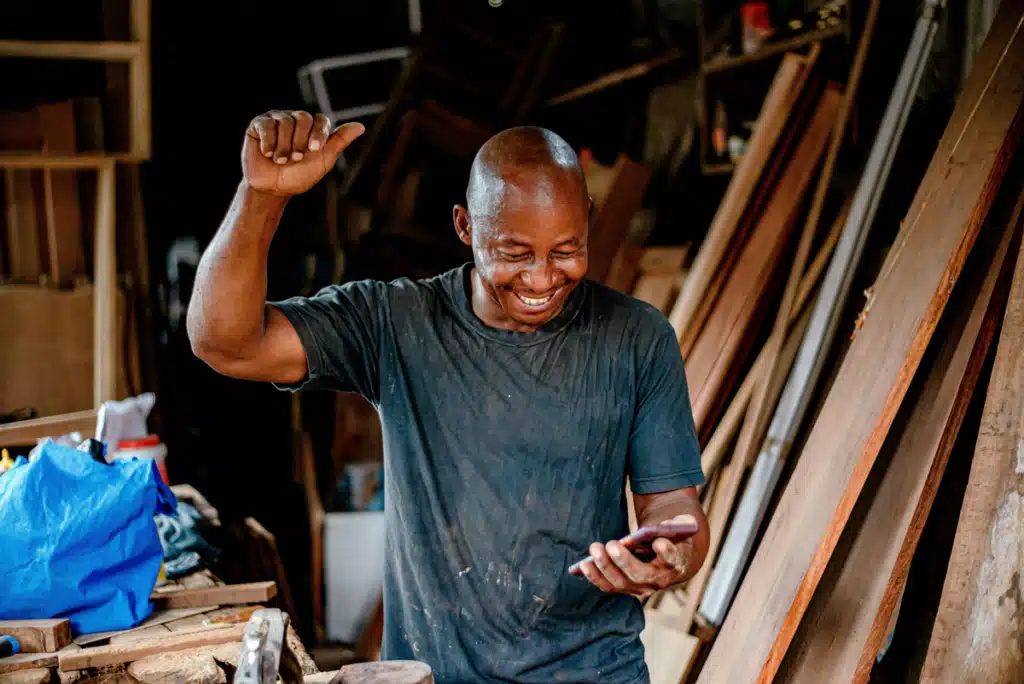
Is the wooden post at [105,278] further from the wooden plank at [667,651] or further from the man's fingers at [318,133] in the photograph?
the man's fingers at [318,133]

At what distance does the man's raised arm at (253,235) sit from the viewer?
1.63 metres

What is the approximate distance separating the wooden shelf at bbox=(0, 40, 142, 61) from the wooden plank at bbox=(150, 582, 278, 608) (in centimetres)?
235

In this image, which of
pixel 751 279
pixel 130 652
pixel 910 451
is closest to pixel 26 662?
pixel 130 652

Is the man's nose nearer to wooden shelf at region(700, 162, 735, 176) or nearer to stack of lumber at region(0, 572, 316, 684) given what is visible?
stack of lumber at region(0, 572, 316, 684)

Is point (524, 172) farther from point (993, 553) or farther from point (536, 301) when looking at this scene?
point (993, 553)

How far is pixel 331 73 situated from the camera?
21.0ft

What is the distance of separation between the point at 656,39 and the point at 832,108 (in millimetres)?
1988

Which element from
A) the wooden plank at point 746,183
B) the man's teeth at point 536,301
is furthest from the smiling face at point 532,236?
the wooden plank at point 746,183

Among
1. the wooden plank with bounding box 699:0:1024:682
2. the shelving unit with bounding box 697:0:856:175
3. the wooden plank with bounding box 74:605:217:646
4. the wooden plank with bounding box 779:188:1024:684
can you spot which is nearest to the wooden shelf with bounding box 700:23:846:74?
the shelving unit with bounding box 697:0:856:175

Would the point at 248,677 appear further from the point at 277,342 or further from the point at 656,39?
the point at 656,39

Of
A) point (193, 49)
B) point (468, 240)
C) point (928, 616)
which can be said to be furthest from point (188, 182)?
point (928, 616)

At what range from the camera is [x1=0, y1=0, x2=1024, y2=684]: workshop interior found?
2289 millimetres

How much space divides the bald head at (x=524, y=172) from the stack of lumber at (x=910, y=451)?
1.09 meters

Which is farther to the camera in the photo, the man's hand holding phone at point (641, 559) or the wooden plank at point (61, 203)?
the wooden plank at point (61, 203)
